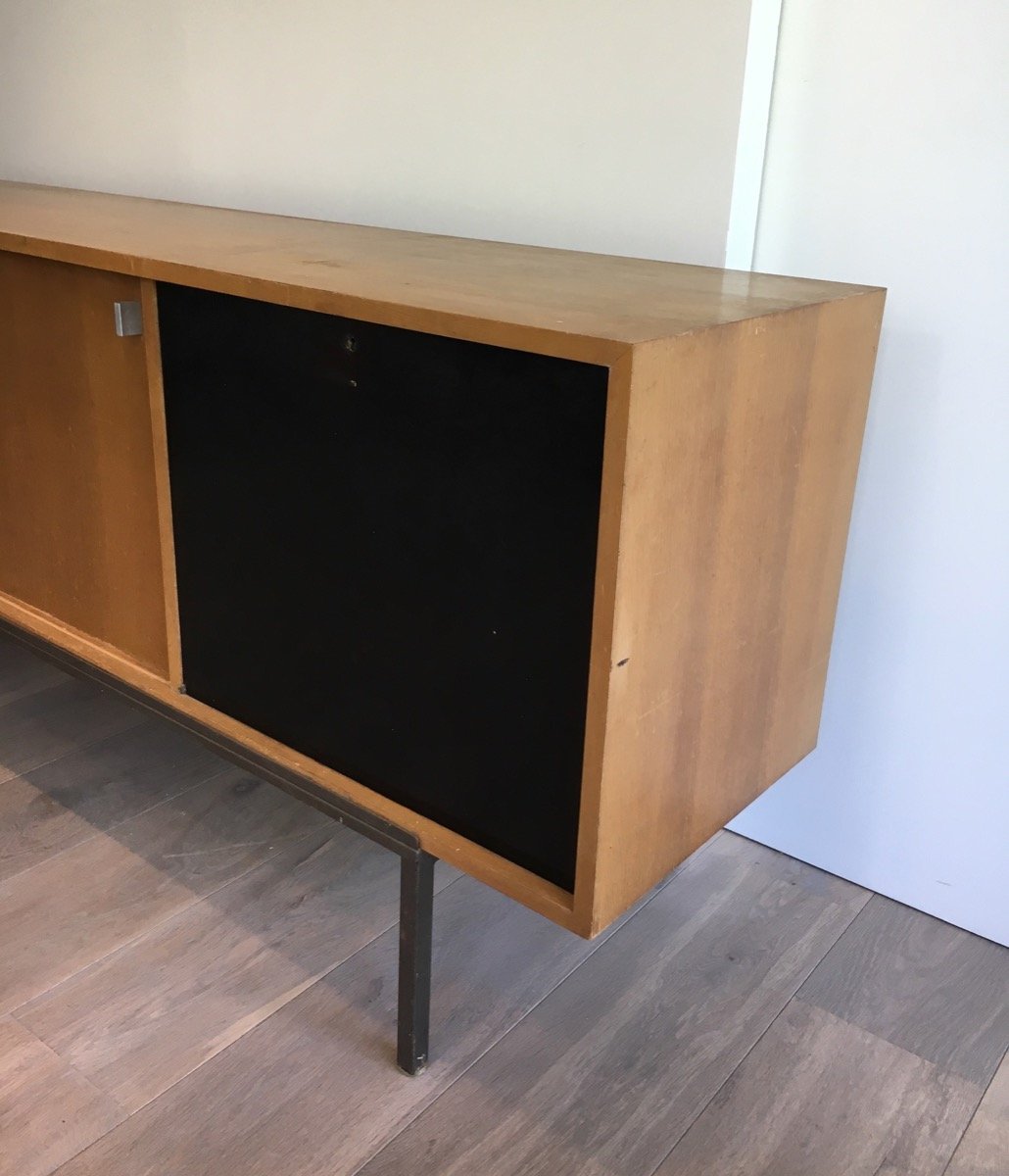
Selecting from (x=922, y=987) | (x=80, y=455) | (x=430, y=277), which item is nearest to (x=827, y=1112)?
(x=922, y=987)

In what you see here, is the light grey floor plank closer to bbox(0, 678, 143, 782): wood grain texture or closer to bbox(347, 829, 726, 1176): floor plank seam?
bbox(0, 678, 143, 782): wood grain texture

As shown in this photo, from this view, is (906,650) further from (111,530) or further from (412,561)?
(111,530)

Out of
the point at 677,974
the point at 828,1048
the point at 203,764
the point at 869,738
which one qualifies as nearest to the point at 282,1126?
the point at 677,974

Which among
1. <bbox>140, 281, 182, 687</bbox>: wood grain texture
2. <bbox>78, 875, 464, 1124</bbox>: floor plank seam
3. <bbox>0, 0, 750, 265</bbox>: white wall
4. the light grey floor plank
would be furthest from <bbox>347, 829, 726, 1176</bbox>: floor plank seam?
the light grey floor plank

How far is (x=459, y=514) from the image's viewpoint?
0.98m

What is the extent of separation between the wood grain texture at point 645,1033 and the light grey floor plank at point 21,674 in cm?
108

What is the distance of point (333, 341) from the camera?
102 cm

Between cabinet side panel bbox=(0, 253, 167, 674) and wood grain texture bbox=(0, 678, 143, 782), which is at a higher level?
cabinet side panel bbox=(0, 253, 167, 674)

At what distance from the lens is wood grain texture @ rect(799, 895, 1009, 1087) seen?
126cm

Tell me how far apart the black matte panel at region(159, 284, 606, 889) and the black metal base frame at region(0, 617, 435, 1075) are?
0.04 m

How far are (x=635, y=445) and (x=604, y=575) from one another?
Answer: 0.11m

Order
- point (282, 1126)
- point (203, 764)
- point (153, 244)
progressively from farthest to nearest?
point (203, 764), point (153, 244), point (282, 1126)

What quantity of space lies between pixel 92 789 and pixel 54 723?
0.22 m

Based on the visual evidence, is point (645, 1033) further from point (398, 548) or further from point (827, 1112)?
point (398, 548)
